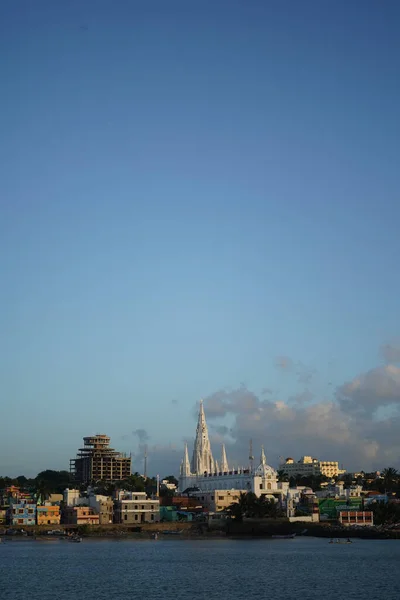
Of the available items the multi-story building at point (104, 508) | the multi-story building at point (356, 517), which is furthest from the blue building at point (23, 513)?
the multi-story building at point (356, 517)

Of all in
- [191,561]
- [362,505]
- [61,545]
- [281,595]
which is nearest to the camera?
[281,595]

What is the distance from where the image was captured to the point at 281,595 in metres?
60.6

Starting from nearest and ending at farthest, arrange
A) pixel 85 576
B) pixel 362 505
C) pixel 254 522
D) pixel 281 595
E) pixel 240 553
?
1. pixel 281 595
2. pixel 85 576
3. pixel 240 553
4. pixel 254 522
5. pixel 362 505

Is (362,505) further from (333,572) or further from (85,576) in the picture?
(85,576)

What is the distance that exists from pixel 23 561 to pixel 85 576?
60.5ft

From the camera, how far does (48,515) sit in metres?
141

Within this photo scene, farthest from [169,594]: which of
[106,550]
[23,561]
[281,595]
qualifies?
[106,550]

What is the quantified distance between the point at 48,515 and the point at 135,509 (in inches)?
569

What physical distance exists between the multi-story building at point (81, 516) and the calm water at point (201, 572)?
2806cm

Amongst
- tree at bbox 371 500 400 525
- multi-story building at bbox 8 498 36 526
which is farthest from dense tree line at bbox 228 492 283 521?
multi-story building at bbox 8 498 36 526

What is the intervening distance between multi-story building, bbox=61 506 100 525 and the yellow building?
179 cm

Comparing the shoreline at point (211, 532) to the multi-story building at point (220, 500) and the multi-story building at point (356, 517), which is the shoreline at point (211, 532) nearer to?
the multi-story building at point (356, 517)

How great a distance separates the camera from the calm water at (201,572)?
62.3 metres

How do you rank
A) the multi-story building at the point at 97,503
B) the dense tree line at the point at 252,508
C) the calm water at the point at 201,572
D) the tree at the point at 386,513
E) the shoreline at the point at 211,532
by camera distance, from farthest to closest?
the tree at the point at 386,513
the multi-story building at the point at 97,503
the dense tree line at the point at 252,508
the shoreline at the point at 211,532
the calm water at the point at 201,572
